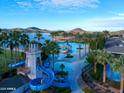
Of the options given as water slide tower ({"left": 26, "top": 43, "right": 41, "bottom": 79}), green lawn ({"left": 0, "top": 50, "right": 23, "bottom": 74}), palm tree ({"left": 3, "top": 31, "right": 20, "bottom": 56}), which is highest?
palm tree ({"left": 3, "top": 31, "right": 20, "bottom": 56})

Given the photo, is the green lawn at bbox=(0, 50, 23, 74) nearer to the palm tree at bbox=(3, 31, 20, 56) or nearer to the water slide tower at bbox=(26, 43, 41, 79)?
the palm tree at bbox=(3, 31, 20, 56)

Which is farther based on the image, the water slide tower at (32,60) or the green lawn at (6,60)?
the green lawn at (6,60)

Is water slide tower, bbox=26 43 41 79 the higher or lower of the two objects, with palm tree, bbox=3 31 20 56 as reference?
lower

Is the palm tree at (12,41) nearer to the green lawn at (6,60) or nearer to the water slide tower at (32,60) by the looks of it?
the green lawn at (6,60)

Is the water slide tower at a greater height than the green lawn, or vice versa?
the water slide tower

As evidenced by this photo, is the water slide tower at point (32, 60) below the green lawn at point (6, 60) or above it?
above

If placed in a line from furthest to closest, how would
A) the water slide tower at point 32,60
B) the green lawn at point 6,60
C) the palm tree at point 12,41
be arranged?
the palm tree at point 12,41, the green lawn at point 6,60, the water slide tower at point 32,60

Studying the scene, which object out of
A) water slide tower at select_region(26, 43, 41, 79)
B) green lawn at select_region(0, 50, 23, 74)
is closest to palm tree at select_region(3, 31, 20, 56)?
green lawn at select_region(0, 50, 23, 74)

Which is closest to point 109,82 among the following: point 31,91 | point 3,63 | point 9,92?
point 31,91

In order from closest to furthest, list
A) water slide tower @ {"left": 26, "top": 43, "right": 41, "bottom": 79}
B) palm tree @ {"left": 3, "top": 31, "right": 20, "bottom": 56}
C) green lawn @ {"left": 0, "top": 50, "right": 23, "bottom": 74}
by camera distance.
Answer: water slide tower @ {"left": 26, "top": 43, "right": 41, "bottom": 79} < green lawn @ {"left": 0, "top": 50, "right": 23, "bottom": 74} < palm tree @ {"left": 3, "top": 31, "right": 20, "bottom": 56}

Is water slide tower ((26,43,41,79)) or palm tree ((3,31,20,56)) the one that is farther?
palm tree ((3,31,20,56))

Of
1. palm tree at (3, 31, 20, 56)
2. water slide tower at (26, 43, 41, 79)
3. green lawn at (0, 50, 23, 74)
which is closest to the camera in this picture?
water slide tower at (26, 43, 41, 79)

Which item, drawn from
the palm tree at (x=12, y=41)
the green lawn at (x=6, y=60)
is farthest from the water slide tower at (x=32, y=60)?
the palm tree at (x=12, y=41)

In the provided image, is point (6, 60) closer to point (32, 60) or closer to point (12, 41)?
point (12, 41)
